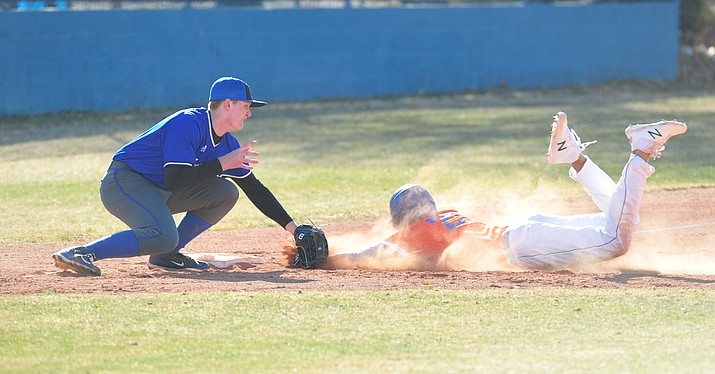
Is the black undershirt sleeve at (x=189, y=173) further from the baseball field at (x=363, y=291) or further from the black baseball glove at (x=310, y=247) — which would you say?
the black baseball glove at (x=310, y=247)

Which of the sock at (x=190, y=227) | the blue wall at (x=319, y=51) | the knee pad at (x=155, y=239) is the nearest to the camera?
the knee pad at (x=155, y=239)

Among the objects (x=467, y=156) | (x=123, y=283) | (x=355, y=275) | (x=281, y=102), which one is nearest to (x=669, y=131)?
(x=355, y=275)

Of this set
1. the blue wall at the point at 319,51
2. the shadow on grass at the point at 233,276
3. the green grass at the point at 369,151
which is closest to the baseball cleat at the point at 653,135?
the shadow on grass at the point at 233,276

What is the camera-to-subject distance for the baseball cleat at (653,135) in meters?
7.01

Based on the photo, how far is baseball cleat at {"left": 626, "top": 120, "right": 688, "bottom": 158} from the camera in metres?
7.01

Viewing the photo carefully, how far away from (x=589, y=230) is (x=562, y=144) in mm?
723

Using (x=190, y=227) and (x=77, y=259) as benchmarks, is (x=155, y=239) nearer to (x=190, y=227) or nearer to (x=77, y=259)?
(x=77, y=259)

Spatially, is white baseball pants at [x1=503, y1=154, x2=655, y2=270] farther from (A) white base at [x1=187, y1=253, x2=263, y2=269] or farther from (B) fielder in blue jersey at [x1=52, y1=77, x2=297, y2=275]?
(A) white base at [x1=187, y1=253, x2=263, y2=269]

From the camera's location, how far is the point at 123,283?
22.3 feet

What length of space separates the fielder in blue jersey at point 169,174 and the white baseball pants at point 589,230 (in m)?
1.75

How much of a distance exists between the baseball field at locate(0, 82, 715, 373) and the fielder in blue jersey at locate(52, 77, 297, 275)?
0.25 m

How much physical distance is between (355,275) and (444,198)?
4.07 meters

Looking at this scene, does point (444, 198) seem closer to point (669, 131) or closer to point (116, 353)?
point (669, 131)

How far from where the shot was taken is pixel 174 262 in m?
7.54
